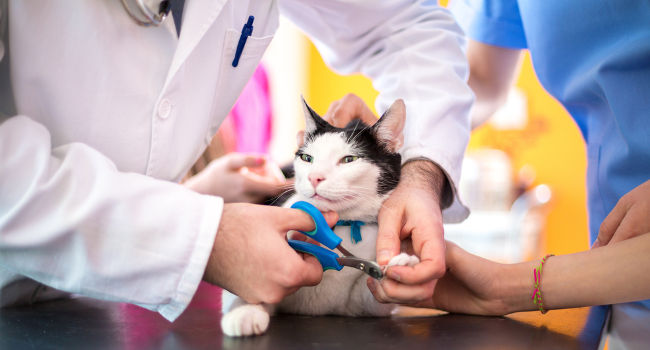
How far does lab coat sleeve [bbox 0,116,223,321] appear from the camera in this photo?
596 mm

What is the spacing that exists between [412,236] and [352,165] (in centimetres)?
21

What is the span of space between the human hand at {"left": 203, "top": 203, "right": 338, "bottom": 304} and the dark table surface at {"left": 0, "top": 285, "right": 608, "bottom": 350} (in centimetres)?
7

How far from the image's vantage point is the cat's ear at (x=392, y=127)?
36.1 inches

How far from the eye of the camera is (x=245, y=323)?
637 millimetres

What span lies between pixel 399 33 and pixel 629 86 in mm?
531

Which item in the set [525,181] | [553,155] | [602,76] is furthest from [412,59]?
[553,155]

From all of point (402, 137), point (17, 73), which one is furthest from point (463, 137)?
point (17, 73)

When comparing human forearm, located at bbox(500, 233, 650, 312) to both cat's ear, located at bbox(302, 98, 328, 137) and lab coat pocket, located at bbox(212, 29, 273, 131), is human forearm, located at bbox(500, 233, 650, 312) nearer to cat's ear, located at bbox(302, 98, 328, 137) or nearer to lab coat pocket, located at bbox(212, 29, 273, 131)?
cat's ear, located at bbox(302, 98, 328, 137)

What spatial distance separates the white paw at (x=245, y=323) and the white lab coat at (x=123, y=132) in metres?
0.07

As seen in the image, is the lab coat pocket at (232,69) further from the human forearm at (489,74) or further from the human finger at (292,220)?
the human forearm at (489,74)

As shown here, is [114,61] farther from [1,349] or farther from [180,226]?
[1,349]

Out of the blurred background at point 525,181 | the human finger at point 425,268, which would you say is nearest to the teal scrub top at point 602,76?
the human finger at point 425,268

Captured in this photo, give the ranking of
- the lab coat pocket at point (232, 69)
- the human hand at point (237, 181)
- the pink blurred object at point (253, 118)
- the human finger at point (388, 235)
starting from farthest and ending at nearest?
the pink blurred object at point (253, 118)
the human hand at point (237, 181)
the lab coat pocket at point (232, 69)
the human finger at point (388, 235)

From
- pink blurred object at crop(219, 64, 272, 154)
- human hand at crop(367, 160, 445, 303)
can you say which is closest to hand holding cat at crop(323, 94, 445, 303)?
human hand at crop(367, 160, 445, 303)
